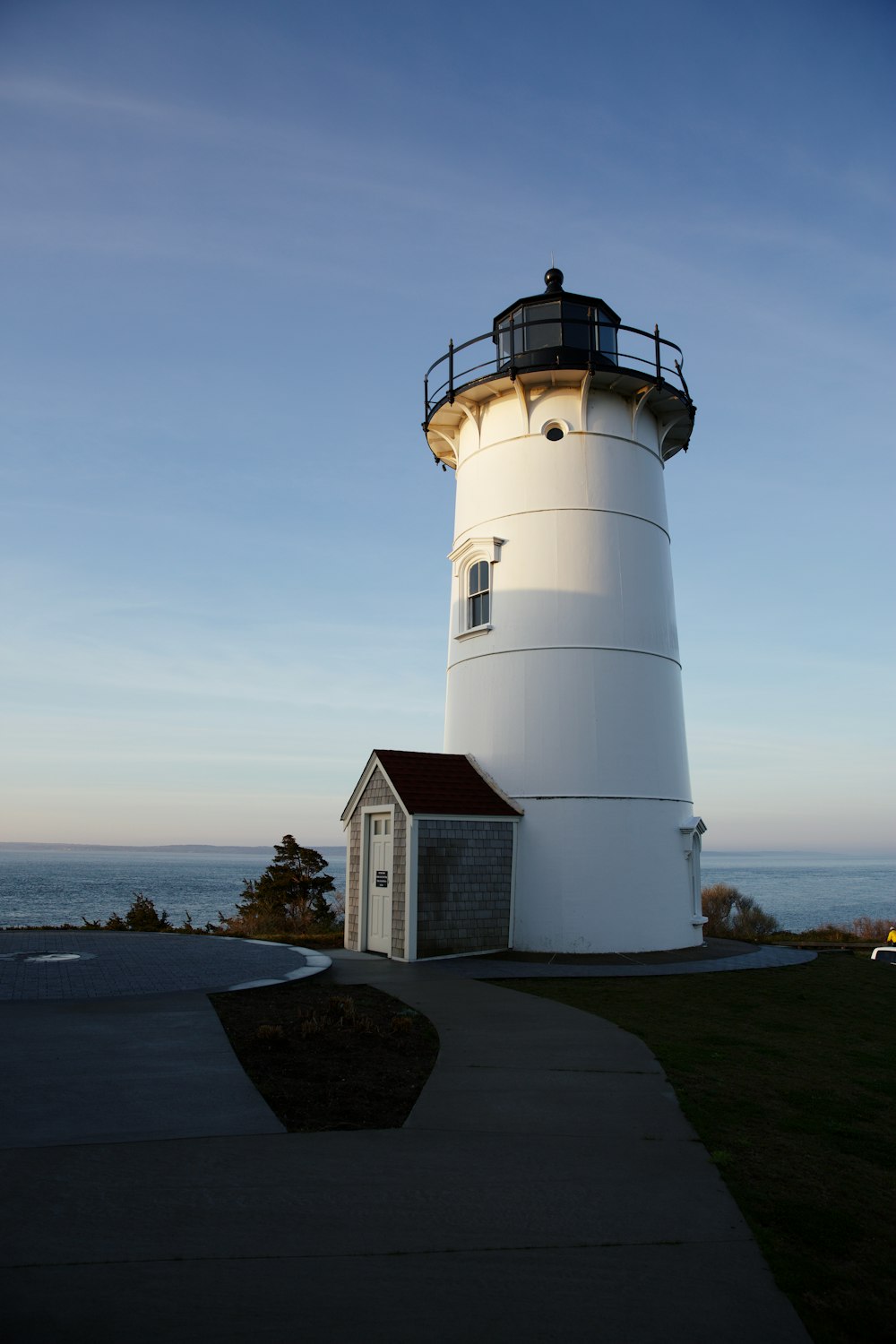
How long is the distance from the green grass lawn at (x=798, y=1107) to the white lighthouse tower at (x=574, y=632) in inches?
142

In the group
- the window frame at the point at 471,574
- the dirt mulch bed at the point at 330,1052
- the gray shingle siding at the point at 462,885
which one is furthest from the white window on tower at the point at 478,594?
the dirt mulch bed at the point at 330,1052

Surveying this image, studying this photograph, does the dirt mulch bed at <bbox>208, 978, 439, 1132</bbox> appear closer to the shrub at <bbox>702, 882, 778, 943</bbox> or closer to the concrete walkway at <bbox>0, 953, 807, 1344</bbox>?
the concrete walkway at <bbox>0, 953, 807, 1344</bbox>

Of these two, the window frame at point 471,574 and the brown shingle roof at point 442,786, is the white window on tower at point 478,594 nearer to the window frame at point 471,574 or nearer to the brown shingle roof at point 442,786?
the window frame at point 471,574

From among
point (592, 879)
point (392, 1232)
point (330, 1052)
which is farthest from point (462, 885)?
point (392, 1232)

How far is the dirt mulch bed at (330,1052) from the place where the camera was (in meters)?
6.19

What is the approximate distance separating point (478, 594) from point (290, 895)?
48.5 ft

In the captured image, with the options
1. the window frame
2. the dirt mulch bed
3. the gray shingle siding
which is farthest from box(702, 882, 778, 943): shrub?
the dirt mulch bed

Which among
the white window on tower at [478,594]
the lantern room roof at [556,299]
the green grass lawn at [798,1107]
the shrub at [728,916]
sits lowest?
the shrub at [728,916]

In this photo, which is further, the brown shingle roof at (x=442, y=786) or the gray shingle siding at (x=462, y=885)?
the brown shingle roof at (x=442, y=786)

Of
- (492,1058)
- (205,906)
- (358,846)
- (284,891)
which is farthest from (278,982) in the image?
(205,906)

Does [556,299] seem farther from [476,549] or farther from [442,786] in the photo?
[442,786]

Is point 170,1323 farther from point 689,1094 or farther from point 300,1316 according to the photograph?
point 689,1094

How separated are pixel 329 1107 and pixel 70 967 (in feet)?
24.1

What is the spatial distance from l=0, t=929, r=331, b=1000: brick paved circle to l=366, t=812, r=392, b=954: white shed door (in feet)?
4.70
